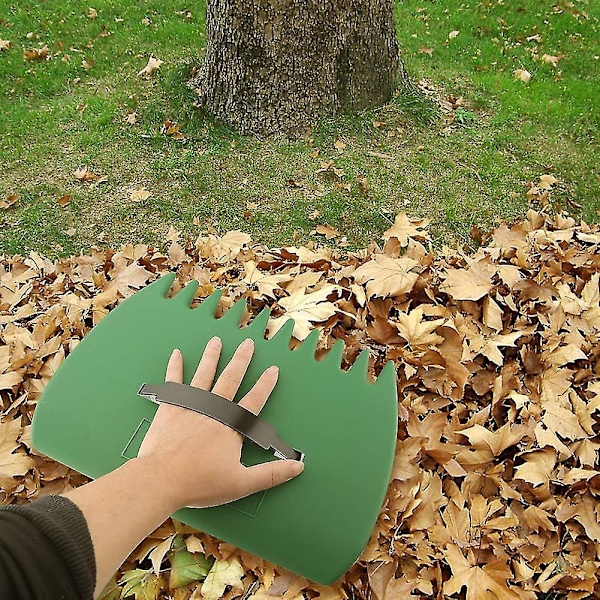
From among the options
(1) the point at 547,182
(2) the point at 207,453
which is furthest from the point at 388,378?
(1) the point at 547,182

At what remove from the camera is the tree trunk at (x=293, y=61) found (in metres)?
3.37

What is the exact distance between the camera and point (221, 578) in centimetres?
132

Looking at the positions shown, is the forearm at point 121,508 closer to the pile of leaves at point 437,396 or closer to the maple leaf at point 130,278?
the pile of leaves at point 437,396

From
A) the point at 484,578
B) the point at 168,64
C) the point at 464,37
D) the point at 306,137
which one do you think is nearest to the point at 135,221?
the point at 306,137

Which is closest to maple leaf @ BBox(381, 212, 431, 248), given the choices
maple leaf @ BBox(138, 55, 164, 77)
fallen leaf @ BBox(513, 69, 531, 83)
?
fallen leaf @ BBox(513, 69, 531, 83)

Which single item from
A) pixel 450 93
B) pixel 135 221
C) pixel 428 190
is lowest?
pixel 135 221

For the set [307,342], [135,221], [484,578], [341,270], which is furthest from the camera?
[135,221]

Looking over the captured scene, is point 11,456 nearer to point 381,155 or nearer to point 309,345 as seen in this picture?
point 309,345

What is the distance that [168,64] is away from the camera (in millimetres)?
4336

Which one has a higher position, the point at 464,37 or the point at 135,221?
the point at 464,37

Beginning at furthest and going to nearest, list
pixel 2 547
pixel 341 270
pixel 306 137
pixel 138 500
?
pixel 306 137 → pixel 341 270 → pixel 138 500 → pixel 2 547

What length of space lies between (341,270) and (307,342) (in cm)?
54

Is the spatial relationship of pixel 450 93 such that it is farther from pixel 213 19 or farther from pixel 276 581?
pixel 276 581

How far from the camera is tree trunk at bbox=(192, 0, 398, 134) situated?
3.37 metres
